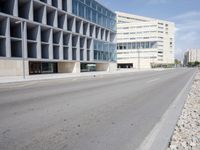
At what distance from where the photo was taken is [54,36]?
4588 cm

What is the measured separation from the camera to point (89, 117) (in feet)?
24.4

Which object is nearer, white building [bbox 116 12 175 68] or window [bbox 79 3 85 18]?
window [bbox 79 3 85 18]

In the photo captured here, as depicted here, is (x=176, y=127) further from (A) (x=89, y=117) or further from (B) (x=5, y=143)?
(B) (x=5, y=143)

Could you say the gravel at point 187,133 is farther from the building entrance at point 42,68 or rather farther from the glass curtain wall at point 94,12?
the glass curtain wall at point 94,12

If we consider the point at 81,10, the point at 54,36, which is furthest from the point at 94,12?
the point at 54,36

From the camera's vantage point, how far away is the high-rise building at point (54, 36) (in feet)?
114

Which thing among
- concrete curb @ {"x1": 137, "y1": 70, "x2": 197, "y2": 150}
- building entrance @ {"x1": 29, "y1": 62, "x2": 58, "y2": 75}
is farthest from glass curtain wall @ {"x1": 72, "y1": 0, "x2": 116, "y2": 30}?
concrete curb @ {"x1": 137, "y1": 70, "x2": 197, "y2": 150}

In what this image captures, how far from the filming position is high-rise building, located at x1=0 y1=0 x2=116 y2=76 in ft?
114

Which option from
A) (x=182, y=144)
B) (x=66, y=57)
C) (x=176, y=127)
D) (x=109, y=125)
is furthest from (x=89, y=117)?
(x=66, y=57)

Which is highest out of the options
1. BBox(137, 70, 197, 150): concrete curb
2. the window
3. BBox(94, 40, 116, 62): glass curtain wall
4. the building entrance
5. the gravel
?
the window

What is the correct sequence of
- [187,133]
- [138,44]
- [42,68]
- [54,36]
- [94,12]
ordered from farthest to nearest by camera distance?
[138,44]
[94,12]
[42,68]
[54,36]
[187,133]

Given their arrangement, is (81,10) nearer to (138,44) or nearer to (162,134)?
(162,134)

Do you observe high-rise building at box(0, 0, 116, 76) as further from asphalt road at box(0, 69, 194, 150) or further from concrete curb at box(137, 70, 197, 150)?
concrete curb at box(137, 70, 197, 150)

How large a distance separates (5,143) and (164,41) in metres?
148
